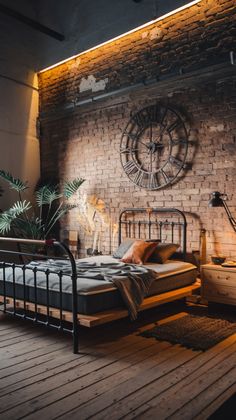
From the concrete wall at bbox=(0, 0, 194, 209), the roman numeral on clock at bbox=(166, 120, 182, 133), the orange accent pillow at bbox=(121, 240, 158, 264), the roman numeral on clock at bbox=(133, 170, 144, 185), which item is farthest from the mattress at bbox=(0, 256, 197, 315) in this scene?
the concrete wall at bbox=(0, 0, 194, 209)

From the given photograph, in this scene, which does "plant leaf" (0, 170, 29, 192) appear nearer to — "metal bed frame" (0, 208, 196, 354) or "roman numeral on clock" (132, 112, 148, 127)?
"metal bed frame" (0, 208, 196, 354)

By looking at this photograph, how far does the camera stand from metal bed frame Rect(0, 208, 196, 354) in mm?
3508

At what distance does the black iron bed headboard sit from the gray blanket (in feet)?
4.24

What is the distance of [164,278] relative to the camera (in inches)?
182

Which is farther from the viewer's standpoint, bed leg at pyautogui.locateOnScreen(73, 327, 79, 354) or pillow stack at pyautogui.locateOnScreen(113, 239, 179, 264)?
pillow stack at pyautogui.locateOnScreen(113, 239, 179, 264)

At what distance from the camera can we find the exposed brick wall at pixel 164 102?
17.1ft

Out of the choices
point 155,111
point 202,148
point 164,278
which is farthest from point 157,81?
point 164,278

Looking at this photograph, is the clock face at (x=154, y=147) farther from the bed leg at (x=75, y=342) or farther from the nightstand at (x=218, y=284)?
the bed leg at (x=75, y=342)

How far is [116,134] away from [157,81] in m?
1.12

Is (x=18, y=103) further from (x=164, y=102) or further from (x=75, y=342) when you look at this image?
(x=75, y=342)

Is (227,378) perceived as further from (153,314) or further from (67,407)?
(153,314)

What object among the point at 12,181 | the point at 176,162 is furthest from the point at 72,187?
the point at 176,162

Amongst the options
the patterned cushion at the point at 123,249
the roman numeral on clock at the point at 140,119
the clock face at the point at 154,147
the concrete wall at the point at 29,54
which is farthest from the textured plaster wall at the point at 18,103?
the patterned cushion at the point at 123,249

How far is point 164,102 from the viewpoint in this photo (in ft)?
19.3
